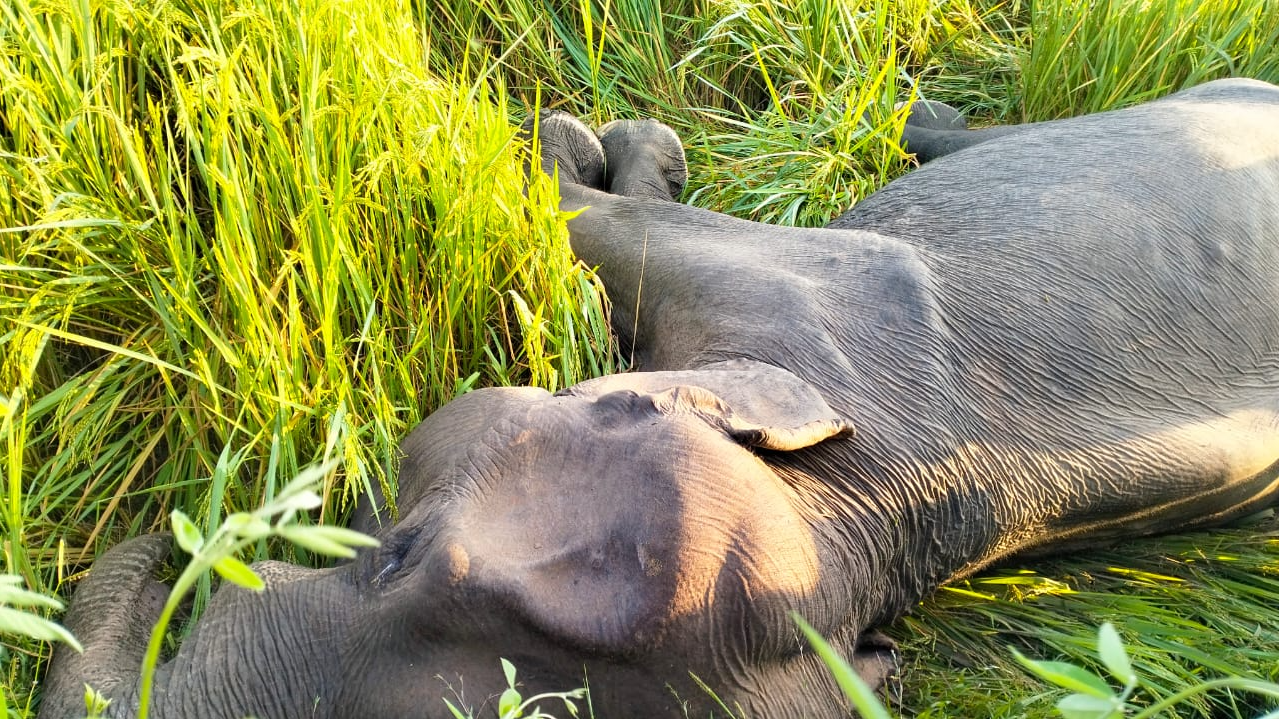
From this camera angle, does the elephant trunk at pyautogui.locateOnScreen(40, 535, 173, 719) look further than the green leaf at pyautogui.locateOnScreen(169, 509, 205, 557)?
Yes

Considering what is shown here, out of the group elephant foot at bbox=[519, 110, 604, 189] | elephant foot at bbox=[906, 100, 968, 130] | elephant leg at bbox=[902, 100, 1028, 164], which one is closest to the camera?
elephant foot at bbox=[519, 110, 604, 189]

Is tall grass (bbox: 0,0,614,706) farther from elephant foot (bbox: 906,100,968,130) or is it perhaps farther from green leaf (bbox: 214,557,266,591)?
elephant foot (bbox: 906,100,968,130)

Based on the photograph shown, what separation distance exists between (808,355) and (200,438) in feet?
3.87

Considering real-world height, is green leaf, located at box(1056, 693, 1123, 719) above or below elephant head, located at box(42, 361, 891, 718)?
above

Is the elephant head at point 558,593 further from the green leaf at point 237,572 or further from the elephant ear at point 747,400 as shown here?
the green leaf at point 237,572

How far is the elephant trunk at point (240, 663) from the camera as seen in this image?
1.84 meters

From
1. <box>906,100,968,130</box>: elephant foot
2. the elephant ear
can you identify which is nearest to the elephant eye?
the elephant ear

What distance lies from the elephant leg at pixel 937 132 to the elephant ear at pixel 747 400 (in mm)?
1655

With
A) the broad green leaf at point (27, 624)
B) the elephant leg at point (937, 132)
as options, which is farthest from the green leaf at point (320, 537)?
the elephant leg at point (937, 132)

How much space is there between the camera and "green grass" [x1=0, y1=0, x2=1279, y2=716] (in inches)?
87.0

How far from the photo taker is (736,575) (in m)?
1.82

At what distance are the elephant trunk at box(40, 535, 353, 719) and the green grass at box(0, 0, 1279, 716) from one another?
12cm

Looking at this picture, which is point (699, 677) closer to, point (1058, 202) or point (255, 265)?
point (255, 265)

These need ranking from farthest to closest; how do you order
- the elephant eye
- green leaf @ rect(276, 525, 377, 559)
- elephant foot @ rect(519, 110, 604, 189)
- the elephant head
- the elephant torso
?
elephant foot @ rect(519, 110, 604, 189) < the elephant torso < the elephant eye < the elephant head < green leaf @ rect(276, 525, 377, 559)
